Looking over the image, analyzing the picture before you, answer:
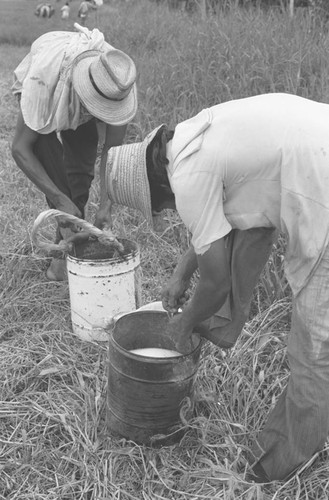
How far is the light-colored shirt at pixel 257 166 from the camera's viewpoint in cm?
172

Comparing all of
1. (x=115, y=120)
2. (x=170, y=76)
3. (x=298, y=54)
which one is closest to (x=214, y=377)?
(x=115, y=120)

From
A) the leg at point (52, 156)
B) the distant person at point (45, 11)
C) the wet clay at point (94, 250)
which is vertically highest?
the leg at point (52, 156)

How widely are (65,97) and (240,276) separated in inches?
51.8

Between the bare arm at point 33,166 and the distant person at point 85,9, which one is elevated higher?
the bare arm at point 33,166

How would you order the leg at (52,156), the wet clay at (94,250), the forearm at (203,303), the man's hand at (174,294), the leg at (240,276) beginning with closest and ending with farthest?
the forearm at (203,303) → the leg at (240,276) → the man's hand at (174,294) → the wet clay at (94,250) → the leg at (52,156)

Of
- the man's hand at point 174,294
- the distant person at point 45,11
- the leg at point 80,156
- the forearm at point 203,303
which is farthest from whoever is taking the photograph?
the distant person at point 45,11

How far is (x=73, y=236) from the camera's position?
2.94 meters

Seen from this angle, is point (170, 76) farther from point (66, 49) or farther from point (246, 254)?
point (246, 254)

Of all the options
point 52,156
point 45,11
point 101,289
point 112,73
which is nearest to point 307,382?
point 101,289

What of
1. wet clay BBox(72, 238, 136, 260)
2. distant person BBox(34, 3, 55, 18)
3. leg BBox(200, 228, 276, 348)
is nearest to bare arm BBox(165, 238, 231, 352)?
leg BBox(200, 228, 276, 348)

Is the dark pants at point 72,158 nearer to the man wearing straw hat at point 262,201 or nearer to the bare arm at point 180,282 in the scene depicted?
the bare arm at point 180,282

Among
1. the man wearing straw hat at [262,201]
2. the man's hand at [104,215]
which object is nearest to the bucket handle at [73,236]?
the man's hand at [104,215]

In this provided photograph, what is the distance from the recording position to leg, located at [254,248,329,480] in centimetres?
186

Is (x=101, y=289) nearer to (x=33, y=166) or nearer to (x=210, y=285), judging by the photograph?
(x=33, y=166)
